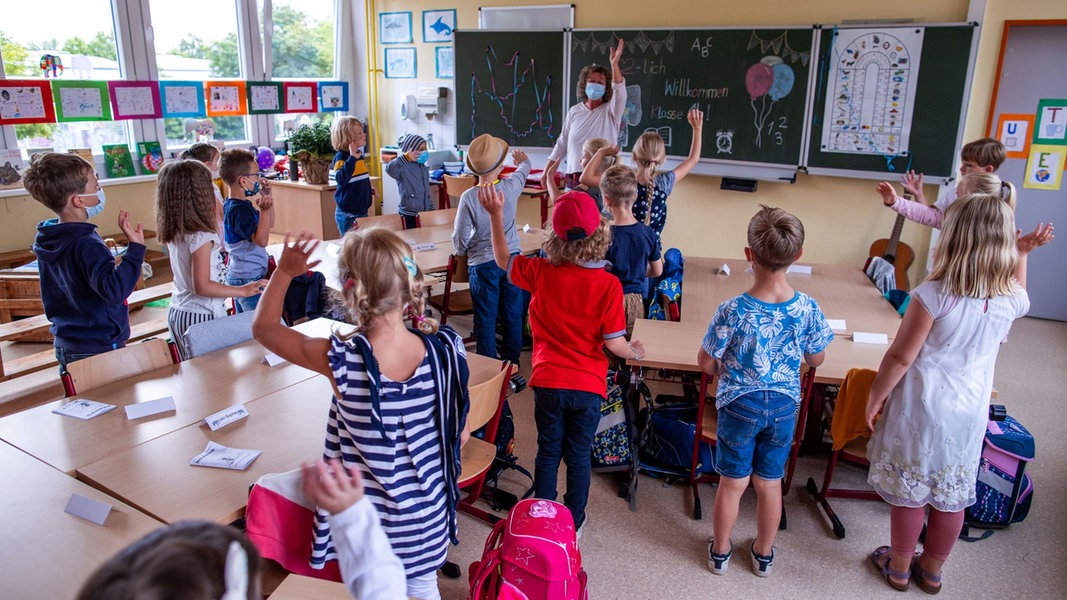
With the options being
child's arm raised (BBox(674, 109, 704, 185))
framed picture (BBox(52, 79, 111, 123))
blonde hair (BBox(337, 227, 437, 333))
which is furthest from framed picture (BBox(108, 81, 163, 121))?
blonde hair (BBox(337, 227, 437, 333))

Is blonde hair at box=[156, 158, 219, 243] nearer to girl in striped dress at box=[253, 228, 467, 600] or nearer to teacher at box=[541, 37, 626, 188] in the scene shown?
girl in striped dress at box=[253, 228, 467, 600]

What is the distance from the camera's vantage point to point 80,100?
5855 mm

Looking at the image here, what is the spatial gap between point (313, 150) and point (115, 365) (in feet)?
15.9

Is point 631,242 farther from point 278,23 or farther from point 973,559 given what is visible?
point 278,23

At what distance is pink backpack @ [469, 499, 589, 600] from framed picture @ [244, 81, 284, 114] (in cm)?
635

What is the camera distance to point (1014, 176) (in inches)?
213

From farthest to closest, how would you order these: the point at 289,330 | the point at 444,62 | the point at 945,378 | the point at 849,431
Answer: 1. the point at 444,62
2. the point at 849,431
3. the point at 945,378
4. the point at 289,330

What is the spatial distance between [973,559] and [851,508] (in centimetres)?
48

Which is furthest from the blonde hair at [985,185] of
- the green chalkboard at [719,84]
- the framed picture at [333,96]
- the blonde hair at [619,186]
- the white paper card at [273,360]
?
the framed picture at [333,96]

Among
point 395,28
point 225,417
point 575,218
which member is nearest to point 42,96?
point 395,28

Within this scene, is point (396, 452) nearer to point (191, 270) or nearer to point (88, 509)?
point (88, 509)

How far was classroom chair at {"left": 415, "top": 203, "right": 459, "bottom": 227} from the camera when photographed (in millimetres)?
5355

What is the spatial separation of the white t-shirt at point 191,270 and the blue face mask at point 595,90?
3.23 meters

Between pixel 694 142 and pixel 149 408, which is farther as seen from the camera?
pixel 694 142
